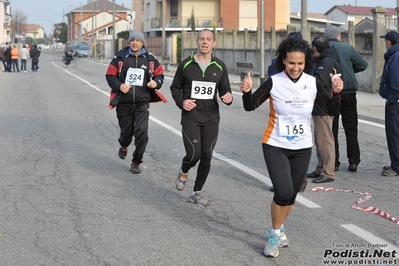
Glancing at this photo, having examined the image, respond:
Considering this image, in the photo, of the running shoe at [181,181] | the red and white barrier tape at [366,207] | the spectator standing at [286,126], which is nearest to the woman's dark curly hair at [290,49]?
the spectator standing at [286,126]

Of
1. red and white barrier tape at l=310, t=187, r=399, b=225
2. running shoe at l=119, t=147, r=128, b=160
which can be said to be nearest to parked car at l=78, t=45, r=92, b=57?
running shoe at l=119, t=147, r=128, b=160

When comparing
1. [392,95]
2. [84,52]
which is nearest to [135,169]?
[392,95]

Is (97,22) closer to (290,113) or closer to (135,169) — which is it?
(135,169)

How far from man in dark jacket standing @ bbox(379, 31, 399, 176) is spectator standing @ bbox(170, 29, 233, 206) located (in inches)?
111

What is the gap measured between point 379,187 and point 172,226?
3193mm

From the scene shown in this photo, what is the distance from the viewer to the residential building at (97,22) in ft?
446

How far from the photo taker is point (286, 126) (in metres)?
5.98

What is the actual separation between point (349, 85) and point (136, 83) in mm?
2834

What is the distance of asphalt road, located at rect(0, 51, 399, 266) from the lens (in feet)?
19.6

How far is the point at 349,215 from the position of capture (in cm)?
740

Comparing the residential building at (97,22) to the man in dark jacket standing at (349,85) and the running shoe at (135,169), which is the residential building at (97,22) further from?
the man in dark jacket standing at (349,85)

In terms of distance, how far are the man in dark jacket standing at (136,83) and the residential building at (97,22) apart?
4639 inches

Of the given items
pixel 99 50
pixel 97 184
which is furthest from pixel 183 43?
pixel 97 184

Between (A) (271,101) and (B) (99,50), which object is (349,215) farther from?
(B) (99,50)
